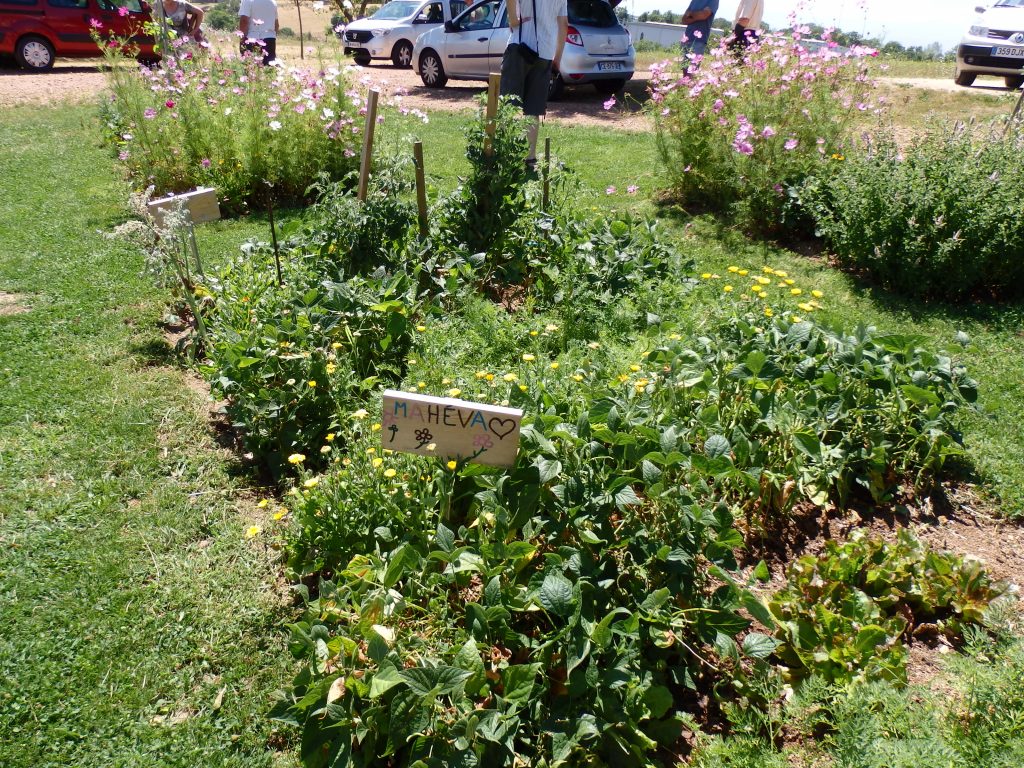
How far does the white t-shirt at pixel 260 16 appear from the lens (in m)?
8.55

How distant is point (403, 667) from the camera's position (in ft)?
6.71

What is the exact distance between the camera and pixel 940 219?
4.54 m

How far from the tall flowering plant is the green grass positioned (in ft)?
14.3

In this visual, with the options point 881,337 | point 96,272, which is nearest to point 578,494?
point 881,337

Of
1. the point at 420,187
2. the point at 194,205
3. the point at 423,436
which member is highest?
the point at 420,187

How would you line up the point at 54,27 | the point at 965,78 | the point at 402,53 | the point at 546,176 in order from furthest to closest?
1. the point at 402,53
2. the point at 54,27
3. the point at 965,78
4. the point at 546,176

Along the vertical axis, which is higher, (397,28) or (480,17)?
(480,17)

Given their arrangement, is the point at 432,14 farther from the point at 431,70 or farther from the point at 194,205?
the point at 194,205

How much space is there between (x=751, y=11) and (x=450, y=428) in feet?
28.7

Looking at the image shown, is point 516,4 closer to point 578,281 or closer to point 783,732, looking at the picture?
point 578,281

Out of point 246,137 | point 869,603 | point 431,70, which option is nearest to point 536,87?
point 246,137

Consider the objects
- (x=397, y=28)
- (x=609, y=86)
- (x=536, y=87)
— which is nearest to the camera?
(x=536, y=87)

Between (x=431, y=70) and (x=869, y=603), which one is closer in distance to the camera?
(x=869, y=603)

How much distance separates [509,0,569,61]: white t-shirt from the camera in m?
6.12
